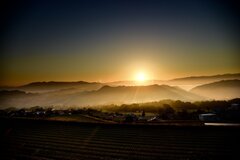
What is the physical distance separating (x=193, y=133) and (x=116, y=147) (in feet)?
23.1

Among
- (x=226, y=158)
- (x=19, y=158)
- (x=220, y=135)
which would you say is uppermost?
(x=220, y=135)

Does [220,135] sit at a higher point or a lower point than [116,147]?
higher

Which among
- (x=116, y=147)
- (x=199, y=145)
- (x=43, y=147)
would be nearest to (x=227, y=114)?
(x=199, y=145)

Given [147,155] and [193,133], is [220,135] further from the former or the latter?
[147,155]

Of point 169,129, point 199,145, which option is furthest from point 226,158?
point 169,129

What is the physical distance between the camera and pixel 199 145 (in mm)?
13570

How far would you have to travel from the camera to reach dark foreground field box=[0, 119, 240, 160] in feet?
41.3

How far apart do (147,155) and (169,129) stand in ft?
21.6

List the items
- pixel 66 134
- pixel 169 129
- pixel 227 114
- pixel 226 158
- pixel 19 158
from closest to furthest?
pixel 226 158, pixel 19 158, pixel 169 129, pixel 66 134, pixel 227 114

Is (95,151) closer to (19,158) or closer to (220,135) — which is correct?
(19,158)

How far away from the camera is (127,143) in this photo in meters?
15.5

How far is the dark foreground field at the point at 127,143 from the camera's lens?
496 inches

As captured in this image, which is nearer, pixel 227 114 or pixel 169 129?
pixel 169 129

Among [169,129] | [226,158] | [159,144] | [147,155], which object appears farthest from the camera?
[169,129]
